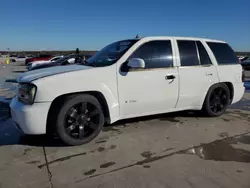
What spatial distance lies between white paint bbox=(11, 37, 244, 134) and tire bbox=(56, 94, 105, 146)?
0.16 m

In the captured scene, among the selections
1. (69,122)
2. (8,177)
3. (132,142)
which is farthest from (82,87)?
(8,177)

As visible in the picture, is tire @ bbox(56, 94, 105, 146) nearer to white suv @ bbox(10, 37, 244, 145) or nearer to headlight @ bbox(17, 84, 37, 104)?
white suv @ bbox(10, 37, 244, 145)

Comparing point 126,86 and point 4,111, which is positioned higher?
point 126,86

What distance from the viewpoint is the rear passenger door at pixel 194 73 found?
4.99 m

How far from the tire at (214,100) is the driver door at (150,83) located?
951 millimetres

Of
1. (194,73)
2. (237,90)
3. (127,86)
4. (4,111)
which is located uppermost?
(194,73)

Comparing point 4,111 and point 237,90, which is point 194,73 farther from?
point 4,111

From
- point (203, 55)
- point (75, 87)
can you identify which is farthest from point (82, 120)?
point (203, 55)

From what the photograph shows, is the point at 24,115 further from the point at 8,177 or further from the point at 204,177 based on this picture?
the point at 204,177

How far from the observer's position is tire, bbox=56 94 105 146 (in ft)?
12.6

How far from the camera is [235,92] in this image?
589 cm

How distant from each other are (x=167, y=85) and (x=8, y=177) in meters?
2.98

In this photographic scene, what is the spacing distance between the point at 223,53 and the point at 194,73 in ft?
3.95

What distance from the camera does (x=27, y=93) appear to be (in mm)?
3779
